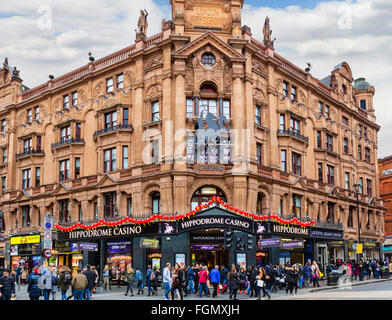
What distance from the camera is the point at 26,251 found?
151 ft

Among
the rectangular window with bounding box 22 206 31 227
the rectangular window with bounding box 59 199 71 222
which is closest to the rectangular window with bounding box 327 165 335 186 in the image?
the rectangular window with bounding box 59 199 71 222

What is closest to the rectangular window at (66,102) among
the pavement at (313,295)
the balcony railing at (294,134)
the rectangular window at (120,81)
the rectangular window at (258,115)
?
the rectangular window at (120,81)

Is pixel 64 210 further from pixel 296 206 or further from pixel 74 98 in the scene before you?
pixel 296 206

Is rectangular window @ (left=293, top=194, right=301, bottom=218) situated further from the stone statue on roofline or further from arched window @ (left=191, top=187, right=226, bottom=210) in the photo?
the stone statue on roofline

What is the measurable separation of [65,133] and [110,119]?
621 cm

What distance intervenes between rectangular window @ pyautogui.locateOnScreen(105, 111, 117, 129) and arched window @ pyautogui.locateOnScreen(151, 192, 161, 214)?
23.7 ft

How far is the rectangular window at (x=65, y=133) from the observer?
145 ft

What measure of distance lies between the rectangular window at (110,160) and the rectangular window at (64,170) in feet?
17.0

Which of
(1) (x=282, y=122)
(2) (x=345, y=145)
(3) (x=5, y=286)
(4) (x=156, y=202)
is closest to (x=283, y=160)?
(1) (x=282, y=122)

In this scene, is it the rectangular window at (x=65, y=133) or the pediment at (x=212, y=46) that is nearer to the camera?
the pediment at (x=212, y=46)

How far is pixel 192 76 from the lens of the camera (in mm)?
36812

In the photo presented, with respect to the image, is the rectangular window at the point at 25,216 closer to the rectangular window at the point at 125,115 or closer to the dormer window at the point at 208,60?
the rectangular window at the point at 125,115
